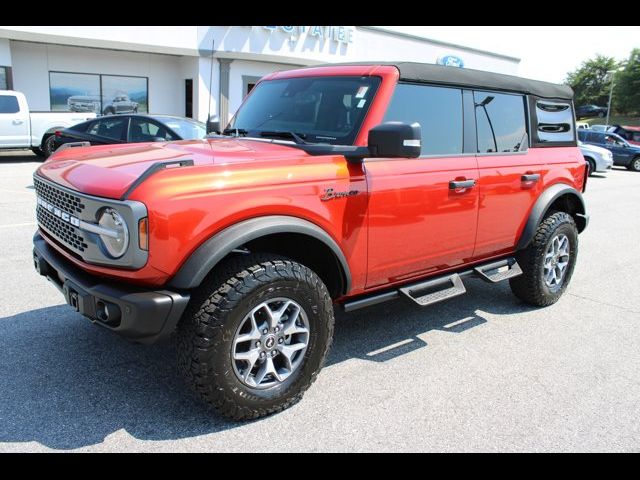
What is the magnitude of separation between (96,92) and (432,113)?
765 inches

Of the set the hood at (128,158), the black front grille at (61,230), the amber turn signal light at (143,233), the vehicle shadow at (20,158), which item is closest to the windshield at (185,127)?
the hood at (128,158)

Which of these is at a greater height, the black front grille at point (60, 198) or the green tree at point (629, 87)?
the green tree at point (629, 87)

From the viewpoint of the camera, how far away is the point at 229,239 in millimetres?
2809

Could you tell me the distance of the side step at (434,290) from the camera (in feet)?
12.6

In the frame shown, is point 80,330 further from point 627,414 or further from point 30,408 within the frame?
point 627,414

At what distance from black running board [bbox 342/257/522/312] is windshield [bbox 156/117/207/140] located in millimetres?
6115

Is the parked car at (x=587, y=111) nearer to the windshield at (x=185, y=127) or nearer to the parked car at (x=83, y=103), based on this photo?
the windshield at (x=185, y=127)

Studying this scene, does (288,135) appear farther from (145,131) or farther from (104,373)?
(145,131)

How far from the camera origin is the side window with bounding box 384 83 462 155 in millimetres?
3795

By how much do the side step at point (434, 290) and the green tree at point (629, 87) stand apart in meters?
65.9

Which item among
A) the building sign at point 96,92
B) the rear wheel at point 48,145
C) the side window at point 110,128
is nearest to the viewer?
the side window at point 110,128

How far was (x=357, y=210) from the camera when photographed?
11.1 ft
